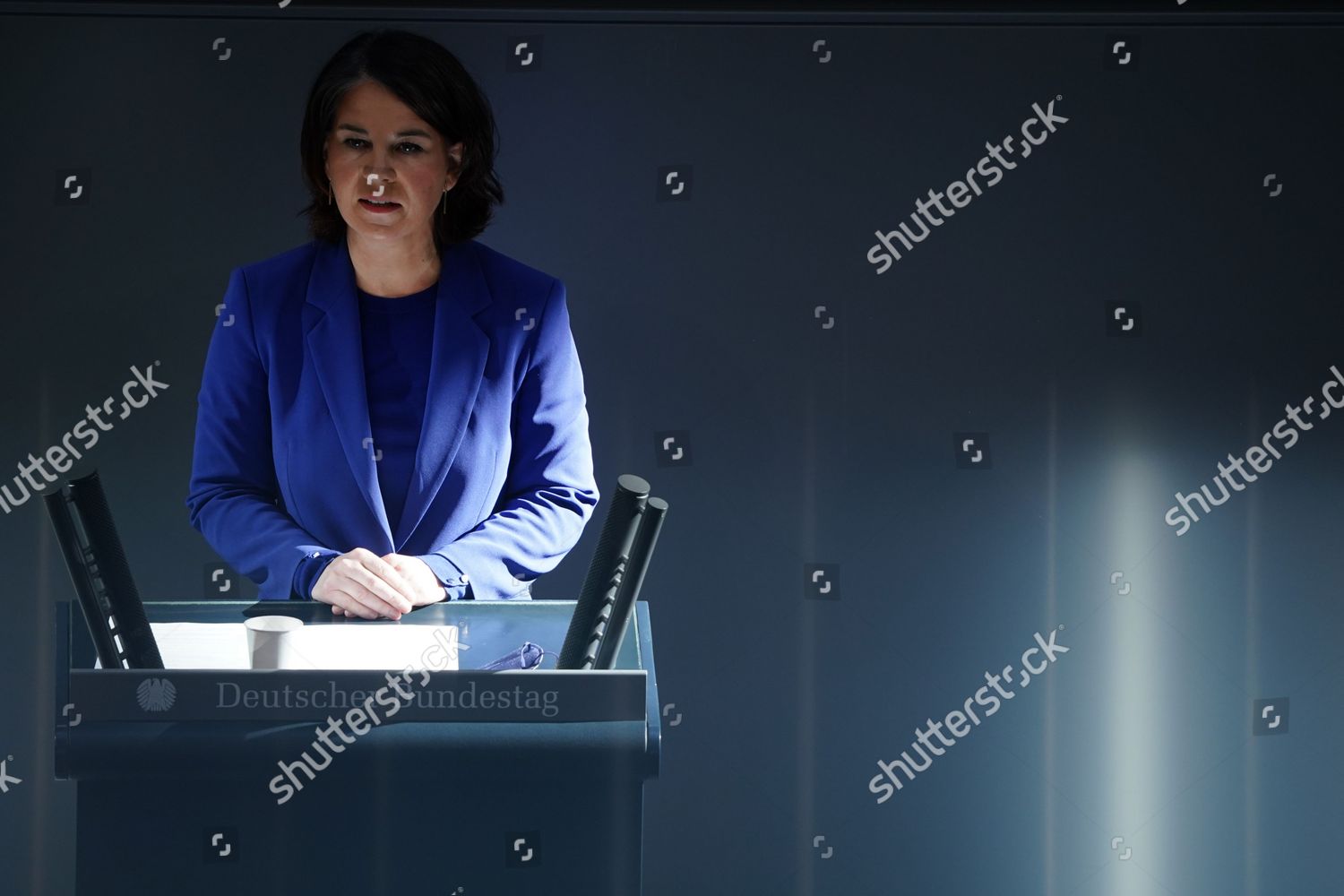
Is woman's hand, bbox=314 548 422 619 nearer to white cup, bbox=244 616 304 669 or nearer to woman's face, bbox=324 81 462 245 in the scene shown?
white cup, bbox=244 616 304 669

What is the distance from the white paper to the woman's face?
94cm

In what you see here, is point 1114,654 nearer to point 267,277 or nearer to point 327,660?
point 267,277

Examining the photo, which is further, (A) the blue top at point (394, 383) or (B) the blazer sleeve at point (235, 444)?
(A) the blue top at point (394, 383)

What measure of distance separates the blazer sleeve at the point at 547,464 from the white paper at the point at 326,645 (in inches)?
24.8

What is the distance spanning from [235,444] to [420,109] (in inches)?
25.0

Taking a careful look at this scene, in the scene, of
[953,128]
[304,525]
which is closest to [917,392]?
[953,128]

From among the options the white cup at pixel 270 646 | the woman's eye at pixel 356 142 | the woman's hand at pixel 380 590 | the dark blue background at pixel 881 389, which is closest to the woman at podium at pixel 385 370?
the woman's eye at pixel 356 142

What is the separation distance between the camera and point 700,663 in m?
3.34

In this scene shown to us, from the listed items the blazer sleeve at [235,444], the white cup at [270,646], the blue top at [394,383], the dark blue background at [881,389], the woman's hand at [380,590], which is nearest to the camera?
the white cup at [270,646]

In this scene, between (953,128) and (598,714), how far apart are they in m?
2.36

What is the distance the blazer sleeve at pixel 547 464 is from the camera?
222cm

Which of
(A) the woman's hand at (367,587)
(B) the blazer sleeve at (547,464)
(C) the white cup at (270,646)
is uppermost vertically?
(B) the blazer sleeve at (547,464)

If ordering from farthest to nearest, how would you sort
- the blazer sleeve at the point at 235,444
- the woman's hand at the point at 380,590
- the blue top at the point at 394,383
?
the blue top at the point at 394,383 < the blazer sleeve at the point at 235,444 < the woman's hand at the point at 380,590

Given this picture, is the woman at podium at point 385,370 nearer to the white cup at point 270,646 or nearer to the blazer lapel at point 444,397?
the blazer lapel at point 444,397
